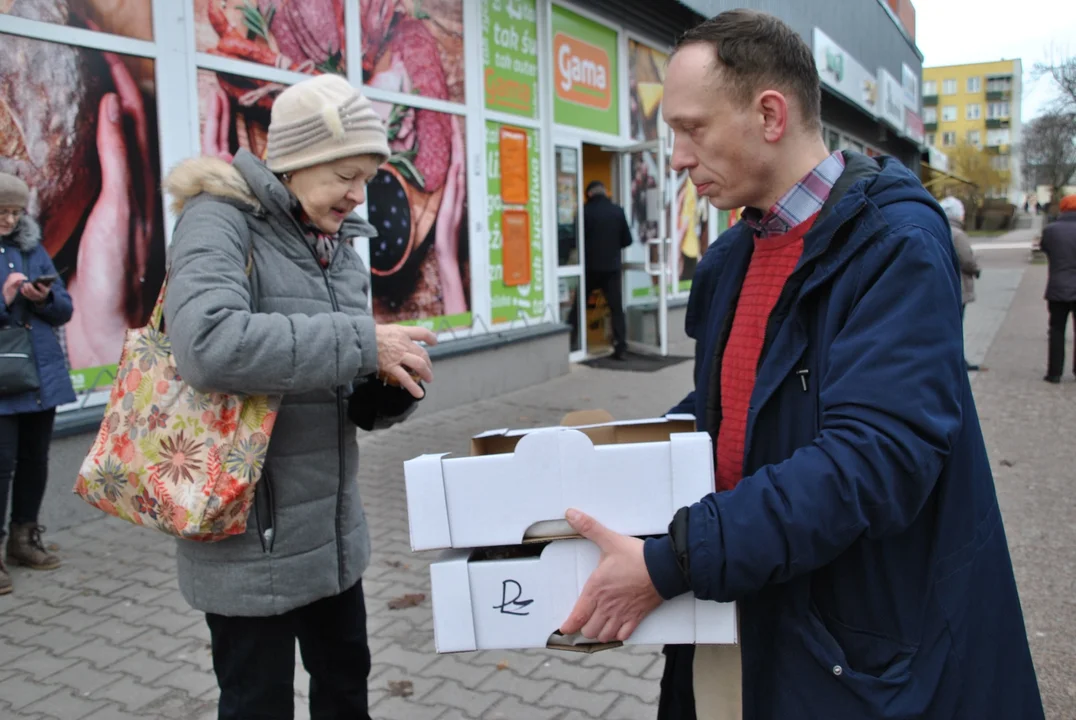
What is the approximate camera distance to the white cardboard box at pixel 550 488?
1491 millimetres

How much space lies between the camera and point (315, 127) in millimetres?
2123

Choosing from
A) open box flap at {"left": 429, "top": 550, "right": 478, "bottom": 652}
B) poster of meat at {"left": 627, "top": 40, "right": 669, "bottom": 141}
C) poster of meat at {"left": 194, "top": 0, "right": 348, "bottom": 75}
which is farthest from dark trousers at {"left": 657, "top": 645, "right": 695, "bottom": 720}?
poster of meat at {"left": 627, "top": 40, "right": 669, "bottom": 141}

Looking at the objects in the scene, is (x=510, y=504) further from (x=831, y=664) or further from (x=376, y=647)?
(x=376, y=647)

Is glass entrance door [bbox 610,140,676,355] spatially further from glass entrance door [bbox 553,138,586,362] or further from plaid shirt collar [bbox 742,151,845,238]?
plaid shirt collar [bbox 742,151,845,238]

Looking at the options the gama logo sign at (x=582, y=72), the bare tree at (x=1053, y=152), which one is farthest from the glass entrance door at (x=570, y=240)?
the bare tree at (x=1053, y=152)

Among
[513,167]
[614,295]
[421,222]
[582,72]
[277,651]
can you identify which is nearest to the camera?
[277,651]

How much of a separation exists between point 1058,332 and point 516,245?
574 cm

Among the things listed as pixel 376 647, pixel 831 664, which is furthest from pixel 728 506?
pixel 376 647

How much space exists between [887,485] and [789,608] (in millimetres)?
319

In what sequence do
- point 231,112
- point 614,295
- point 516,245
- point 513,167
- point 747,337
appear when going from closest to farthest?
point 747,337 < point 231,112 < point 513,167 < point 516,245 < point 614,295

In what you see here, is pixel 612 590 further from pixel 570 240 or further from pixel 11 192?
pixel 570 240

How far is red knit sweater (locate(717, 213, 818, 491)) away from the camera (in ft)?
5.62

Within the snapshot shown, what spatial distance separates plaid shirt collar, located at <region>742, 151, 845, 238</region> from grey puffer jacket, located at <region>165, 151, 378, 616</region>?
35.1 inches

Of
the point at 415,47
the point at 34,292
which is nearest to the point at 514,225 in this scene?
the point at 415,47
